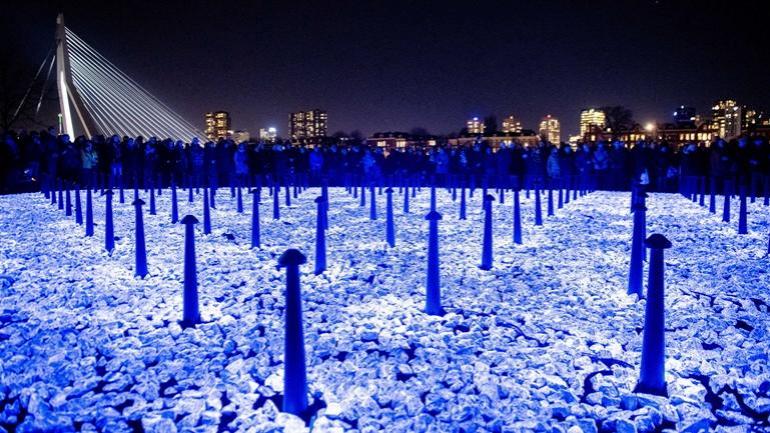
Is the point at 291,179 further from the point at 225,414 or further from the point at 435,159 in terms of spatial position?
the point at 225,414

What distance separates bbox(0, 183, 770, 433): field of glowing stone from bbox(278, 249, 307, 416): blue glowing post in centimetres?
14

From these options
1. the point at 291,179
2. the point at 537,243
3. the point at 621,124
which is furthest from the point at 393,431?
the point at 621,124

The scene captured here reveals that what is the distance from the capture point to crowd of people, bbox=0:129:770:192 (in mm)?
22547

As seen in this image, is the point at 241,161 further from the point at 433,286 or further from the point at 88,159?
the point at 433,286

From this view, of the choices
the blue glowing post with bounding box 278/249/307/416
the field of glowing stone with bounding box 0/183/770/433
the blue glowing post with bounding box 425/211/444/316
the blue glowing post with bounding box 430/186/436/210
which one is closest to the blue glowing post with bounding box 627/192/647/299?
the field of glowing stone with bounding box 0/183/770/433

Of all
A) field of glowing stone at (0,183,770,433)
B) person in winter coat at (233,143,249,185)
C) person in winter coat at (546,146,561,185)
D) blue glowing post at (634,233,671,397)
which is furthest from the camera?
person in winter coat at (546,146,561,185)

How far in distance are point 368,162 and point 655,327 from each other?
82.0 feet

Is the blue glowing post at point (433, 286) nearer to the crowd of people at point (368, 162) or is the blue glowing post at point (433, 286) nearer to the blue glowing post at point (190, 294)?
the blue glowing post at point (190, 294)

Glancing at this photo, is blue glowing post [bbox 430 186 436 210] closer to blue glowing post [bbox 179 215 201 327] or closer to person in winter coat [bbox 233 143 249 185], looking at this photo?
blue glowing post [bbox 179 215 201 327]

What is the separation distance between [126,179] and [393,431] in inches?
1012

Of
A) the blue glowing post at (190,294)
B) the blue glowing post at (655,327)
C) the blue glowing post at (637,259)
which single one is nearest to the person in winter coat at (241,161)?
the blue glowing post at (190,294)

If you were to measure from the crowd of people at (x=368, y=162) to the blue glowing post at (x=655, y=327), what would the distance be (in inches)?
685

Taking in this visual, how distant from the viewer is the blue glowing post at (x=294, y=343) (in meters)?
4.04

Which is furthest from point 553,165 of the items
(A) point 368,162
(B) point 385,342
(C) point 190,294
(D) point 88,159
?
(C) point 190,294
